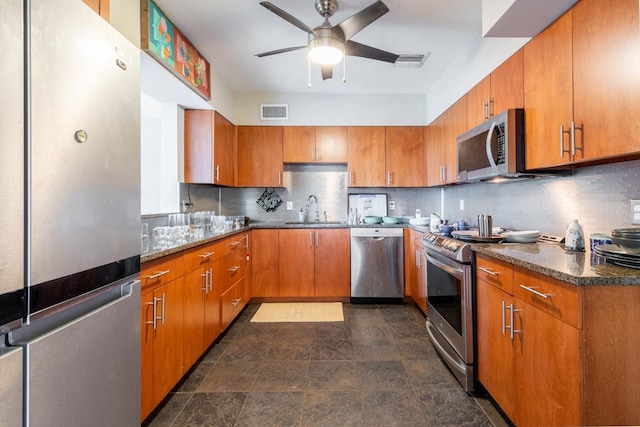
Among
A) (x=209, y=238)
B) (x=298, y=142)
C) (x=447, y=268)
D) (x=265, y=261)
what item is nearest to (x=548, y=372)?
(x=447, y=268)

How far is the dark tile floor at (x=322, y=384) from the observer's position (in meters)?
1.64

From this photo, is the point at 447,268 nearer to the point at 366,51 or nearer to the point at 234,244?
the point at 366,51

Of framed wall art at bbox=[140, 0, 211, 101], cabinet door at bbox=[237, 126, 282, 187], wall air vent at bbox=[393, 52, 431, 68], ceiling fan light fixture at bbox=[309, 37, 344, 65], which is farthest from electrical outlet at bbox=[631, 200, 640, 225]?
cabinet door at bbox=[237, 126, 282, 187]

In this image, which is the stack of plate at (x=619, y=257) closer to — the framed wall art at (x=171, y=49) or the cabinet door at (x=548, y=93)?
the cabinet door at (x=548, y=93)

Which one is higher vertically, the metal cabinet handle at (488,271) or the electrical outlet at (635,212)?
the electrical outlet at (635,212)

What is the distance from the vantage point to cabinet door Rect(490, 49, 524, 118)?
188 cm

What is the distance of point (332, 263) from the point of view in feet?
11.7

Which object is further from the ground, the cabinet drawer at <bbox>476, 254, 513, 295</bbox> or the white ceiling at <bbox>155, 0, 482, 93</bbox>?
the white ceiling at <bbox>155, 0, 482, 93</bbox>

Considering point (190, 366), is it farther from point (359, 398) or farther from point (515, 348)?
point (515, 348)

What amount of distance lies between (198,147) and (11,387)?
2727 mm

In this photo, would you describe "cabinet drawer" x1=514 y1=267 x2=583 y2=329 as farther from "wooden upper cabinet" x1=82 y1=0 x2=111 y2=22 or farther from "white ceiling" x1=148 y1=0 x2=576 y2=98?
"wooden upper cabinet" x1=82 y1=0 x2=111 y2=22

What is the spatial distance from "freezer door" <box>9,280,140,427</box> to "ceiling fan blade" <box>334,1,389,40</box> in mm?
1927

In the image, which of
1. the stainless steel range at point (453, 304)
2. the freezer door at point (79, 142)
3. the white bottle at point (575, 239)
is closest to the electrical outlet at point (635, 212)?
the white bottle at point (575, 239)

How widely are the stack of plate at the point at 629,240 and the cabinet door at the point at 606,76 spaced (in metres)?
0.33
